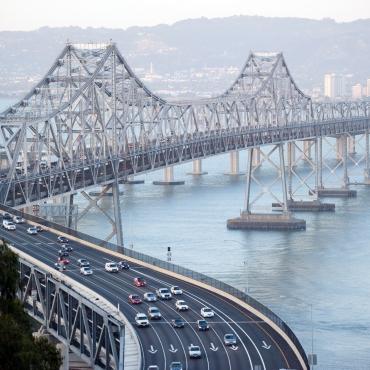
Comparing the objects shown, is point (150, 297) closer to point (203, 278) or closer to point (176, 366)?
point (203, 278)

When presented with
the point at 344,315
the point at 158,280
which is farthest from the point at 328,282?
the point at 158,280

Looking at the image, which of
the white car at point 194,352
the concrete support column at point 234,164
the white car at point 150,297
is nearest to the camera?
the white car at point 194,352

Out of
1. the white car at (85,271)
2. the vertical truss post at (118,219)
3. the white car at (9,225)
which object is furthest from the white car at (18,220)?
the white car at (85,271)

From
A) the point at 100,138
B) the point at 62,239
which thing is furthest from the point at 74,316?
the point at 100,138

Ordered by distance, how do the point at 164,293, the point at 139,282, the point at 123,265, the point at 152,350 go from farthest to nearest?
the point at 123,265 < the point at 139,282 < the point at 164,293 < the point at 152,350

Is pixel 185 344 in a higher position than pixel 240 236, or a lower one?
higher

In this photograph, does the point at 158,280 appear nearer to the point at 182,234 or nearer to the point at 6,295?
the point at 6,295

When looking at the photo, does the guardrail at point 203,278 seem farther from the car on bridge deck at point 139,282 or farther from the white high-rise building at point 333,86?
the white high-rise building at point 333,86
